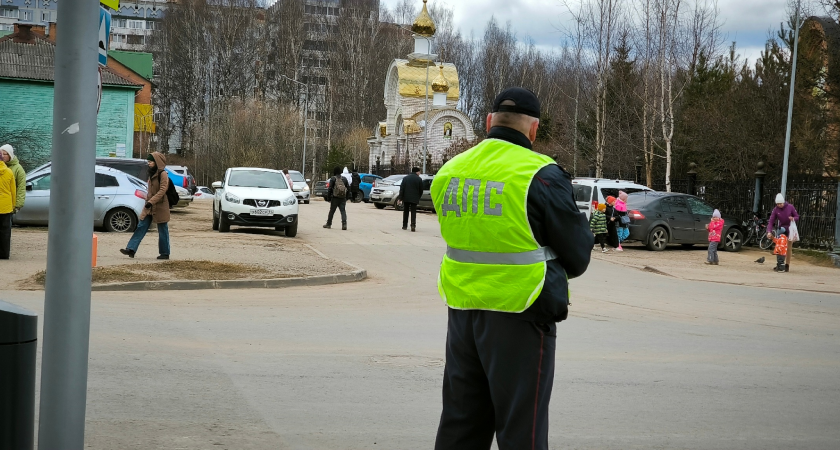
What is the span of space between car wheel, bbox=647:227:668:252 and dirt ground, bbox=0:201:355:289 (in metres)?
9.57

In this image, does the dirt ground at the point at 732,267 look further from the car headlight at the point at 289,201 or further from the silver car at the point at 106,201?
the silver car at the point at 106,201

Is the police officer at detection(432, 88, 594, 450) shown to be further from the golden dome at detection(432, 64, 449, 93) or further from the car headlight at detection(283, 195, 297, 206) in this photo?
the golden dome at detection(432, 64, 449, 93)

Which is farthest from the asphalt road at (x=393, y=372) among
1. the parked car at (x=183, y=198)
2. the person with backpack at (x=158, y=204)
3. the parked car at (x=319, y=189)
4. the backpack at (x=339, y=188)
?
the parked car at (x=319, y=189)

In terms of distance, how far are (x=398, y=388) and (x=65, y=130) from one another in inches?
158

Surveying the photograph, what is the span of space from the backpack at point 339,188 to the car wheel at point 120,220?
244 inches

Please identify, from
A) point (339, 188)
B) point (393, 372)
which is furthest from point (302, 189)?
point (393, 372)

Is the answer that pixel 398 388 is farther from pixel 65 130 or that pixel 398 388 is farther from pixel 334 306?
pixel 334 306

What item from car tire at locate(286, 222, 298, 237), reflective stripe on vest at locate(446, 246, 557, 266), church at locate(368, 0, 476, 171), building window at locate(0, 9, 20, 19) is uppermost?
building window at locate(0, 9, 20, 19)

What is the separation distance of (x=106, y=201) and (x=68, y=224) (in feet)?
63.1

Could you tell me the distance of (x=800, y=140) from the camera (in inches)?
1218

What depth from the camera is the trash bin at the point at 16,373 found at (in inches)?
132

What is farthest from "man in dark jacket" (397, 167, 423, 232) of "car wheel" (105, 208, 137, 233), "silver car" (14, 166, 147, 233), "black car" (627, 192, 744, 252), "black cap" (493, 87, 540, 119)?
"black cap" (493, 87, 540, 119)

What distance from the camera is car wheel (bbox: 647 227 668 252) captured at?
25484 mm

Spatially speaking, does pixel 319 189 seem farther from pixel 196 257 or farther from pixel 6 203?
pixel 6 203
